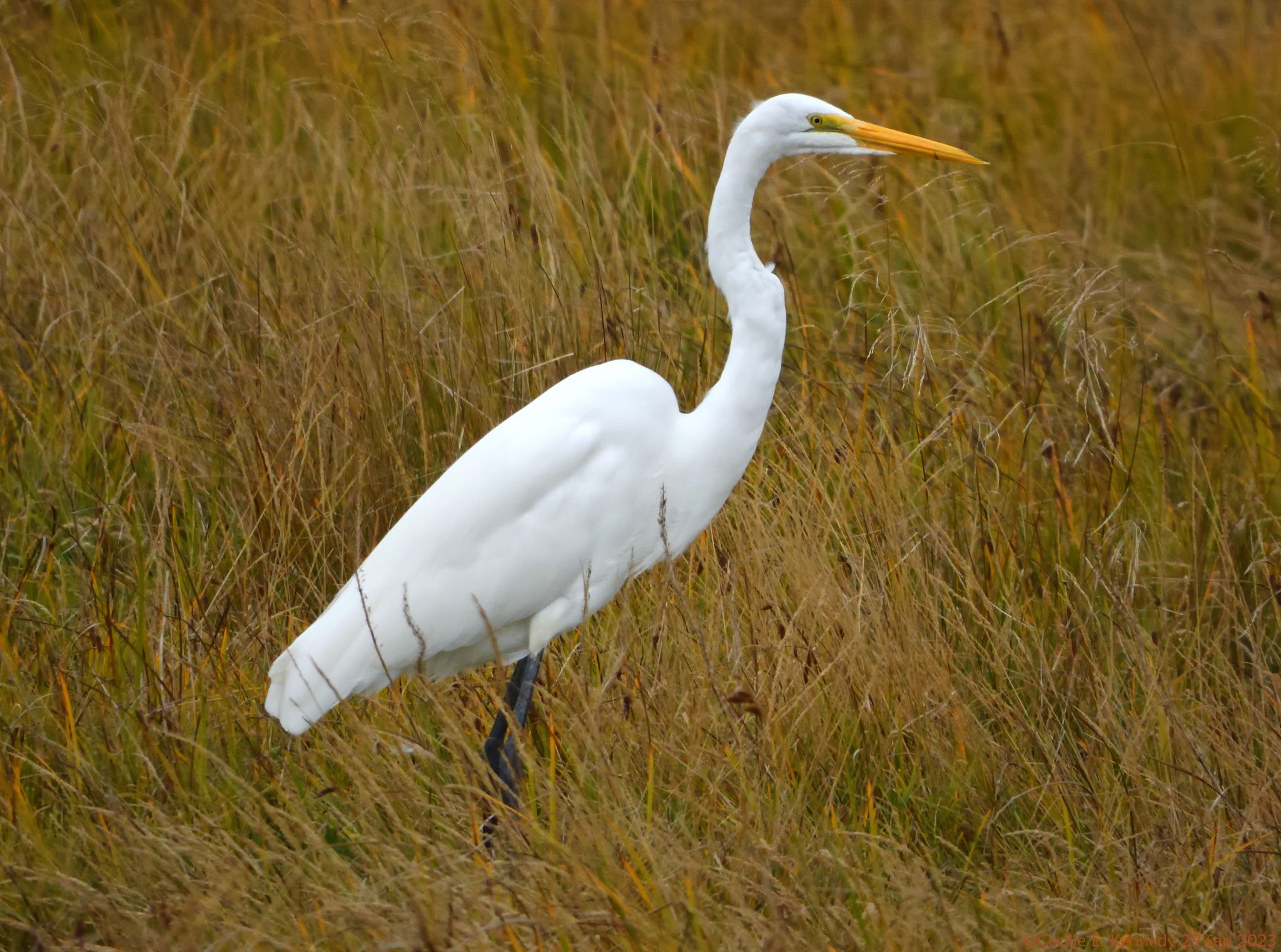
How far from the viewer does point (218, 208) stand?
11.2 feet

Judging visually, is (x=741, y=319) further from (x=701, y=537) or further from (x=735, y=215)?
(x=701, y=537)

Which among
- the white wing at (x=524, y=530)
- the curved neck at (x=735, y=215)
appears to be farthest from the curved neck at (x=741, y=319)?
the white wing at (x=524, y=530)

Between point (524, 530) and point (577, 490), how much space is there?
0.11m

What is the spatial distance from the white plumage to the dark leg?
4 cm

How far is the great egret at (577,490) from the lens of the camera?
2.22 m

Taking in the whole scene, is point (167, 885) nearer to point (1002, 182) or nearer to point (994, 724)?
point (994, 724)

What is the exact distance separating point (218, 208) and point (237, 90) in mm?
752

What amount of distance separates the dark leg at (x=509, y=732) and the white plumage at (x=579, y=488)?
4 cm

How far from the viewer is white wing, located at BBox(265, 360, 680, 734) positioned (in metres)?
2.25

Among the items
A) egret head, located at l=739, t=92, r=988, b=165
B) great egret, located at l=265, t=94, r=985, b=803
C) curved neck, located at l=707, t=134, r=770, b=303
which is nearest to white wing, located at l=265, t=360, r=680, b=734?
great egret, located at l=265, t=94, r=985, b=803

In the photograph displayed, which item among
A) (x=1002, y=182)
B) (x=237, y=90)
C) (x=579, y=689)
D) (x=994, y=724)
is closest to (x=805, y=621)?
(x=994, y=724)

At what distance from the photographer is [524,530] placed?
2275 millimetres

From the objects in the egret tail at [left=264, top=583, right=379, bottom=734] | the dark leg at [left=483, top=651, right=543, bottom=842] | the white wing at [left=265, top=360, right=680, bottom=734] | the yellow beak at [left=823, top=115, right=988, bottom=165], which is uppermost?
the yellow beak at [left=823, top=115, right=988, bottom=165]

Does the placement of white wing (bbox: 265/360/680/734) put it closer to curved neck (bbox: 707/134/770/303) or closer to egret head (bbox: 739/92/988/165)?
curved neck (bbox: 707/134/770/303)
